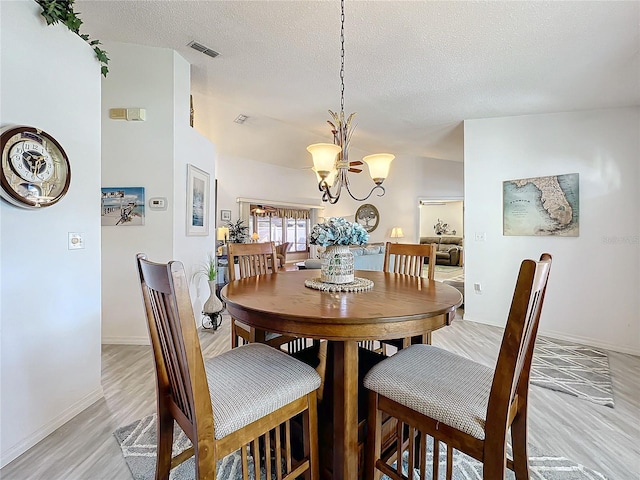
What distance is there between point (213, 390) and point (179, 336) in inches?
11.0

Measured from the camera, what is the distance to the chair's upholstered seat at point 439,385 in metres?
0.92

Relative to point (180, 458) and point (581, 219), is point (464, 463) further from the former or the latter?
point (581, 219)

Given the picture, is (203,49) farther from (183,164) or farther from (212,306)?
(212,306)

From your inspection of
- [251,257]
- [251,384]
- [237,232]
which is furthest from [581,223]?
[237,232]

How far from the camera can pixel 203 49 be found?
268cm

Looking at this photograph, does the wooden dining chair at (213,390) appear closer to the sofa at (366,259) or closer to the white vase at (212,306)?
the white vase at (212,306)

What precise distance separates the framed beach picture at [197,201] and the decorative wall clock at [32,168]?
1463 millimetres

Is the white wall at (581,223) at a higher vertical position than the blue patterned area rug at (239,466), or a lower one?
higher

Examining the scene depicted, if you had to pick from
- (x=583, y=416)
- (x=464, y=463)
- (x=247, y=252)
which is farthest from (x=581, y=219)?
(x=247, y=252)

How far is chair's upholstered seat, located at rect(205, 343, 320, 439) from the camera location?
0.93 meters

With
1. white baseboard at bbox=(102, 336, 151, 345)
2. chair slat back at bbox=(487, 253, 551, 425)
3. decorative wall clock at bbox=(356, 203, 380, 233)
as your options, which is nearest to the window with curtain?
decorative wall clock at bbox=(356, 203, 380, 233)

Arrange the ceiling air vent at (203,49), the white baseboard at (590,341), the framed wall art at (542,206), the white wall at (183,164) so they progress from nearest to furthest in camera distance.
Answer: the ceiling air vent at (203,49), the white baseboard at (590,341), the white wall at (183,164), the framed wall art at (542,206)

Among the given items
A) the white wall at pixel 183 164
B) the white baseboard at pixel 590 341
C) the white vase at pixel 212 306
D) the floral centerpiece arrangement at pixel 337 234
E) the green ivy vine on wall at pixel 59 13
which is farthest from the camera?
the white vase at pixel 212 306

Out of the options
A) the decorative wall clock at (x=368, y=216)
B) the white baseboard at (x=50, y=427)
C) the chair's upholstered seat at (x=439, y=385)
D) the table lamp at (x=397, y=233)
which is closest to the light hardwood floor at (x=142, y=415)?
the white baseboard at (x=50, y=427)
